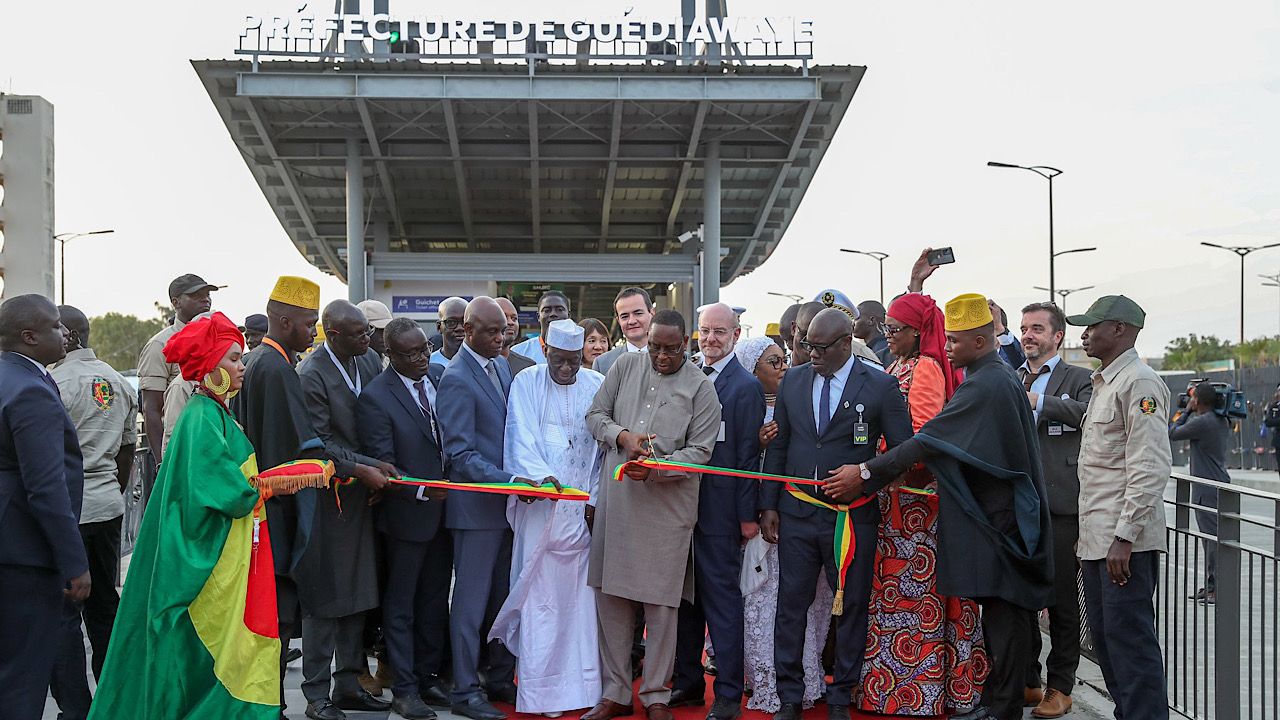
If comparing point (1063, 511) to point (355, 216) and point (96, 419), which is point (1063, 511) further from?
point (355, 216)

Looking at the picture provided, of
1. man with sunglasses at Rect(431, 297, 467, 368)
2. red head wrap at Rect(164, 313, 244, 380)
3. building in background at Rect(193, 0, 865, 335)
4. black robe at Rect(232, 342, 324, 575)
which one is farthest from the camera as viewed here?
building in background at Rect(193, 0, 865, 335)

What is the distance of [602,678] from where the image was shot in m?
6.06

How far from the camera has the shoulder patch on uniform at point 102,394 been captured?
6.26 meters

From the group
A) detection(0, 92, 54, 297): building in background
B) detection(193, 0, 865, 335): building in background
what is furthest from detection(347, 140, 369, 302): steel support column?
detection(0, 92, 54, 297): building in background

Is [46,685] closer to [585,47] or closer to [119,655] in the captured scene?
[119,655]

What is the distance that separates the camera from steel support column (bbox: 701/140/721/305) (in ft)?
84.2

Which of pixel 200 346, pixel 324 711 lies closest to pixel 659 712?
pixel 324 711

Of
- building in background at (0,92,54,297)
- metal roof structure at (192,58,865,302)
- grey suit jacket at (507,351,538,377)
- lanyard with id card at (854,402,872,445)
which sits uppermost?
building in background at (0,92,54,297)

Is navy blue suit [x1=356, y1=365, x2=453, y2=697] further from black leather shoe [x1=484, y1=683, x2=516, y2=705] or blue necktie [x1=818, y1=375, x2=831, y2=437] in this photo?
blue necktie [x1=818, y1=375, x2=831, y2=437]

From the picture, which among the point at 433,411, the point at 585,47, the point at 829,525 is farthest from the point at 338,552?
the point at 585,47

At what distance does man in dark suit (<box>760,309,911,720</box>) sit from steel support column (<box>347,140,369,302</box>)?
67.5ft

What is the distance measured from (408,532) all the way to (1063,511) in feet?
13.0

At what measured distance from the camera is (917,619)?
5.94 metres

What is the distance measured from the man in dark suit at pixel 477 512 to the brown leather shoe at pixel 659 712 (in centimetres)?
88
